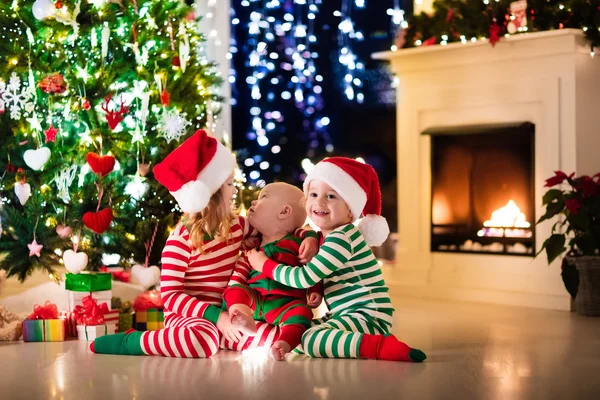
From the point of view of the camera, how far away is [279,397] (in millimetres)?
2693

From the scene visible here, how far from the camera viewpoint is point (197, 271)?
11.9ft

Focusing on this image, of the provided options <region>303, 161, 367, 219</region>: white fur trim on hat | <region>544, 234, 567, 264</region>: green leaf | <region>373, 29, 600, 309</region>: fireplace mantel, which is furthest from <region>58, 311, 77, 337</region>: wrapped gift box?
<region>373, 29, 600, 309</region>: fireplace mantel

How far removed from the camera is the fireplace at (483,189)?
5.42 metres

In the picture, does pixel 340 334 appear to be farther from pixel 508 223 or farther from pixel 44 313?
pixel 508 223

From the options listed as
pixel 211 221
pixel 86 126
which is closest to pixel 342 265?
pixel 211 221

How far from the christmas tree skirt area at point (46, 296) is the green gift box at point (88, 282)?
22.3 inches

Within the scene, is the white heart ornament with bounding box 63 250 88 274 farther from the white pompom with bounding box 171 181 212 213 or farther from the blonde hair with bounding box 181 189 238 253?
the white pompom with bounding box 171 181 212 213

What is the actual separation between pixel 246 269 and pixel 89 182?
3.29 ft

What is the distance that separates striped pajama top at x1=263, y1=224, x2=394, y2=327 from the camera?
11.3ft

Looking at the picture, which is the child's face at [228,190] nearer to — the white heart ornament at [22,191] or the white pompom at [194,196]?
the white pompom at [194,196]

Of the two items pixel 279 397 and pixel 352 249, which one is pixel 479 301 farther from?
pixel 279 397

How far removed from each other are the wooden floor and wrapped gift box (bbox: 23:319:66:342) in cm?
9

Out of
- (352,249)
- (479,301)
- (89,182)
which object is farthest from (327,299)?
(479,301)

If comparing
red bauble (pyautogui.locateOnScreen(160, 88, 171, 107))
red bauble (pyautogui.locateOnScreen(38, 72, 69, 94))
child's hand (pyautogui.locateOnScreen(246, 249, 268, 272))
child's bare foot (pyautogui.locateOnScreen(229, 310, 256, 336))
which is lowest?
child's bare foot (pyautogui.locateOnScreen(229, 310, 256, 336))
